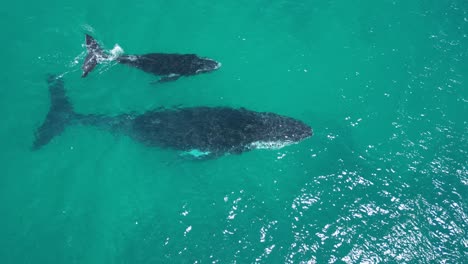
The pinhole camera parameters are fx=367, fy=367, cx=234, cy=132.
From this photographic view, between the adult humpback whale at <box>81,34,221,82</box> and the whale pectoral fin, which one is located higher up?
the adult humpback whale at <box>81,34,221,82</box>

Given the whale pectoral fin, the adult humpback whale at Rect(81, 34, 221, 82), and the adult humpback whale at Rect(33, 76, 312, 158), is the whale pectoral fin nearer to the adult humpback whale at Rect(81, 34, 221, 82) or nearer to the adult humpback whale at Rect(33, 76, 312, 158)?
the adult humpback whale at Rect(81, 34, 221, 82)

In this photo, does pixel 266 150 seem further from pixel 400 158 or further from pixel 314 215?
pixel 400 158

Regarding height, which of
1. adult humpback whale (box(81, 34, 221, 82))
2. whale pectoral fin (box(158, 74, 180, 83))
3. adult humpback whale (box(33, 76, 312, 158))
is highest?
adult humpback whale (box(81, 34, 221, 82))

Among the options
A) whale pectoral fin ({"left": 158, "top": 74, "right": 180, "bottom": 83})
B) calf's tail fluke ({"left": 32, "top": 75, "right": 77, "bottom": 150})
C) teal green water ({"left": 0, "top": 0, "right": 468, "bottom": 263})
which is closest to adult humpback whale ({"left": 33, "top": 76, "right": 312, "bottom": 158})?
calf's tail fluke ({"left": 32, "top": 75, "right": 77, "bottom": 150})

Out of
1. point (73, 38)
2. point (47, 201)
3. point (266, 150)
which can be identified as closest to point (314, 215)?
point (266, 150)

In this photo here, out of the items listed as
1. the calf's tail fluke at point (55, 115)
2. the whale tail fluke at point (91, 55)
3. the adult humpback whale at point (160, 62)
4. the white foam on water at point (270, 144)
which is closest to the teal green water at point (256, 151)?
the white foam on water at point (270, 144)

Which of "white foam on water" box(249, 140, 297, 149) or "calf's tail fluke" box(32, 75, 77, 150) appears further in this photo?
"white foam on water" box(249, 140, 297, 149)

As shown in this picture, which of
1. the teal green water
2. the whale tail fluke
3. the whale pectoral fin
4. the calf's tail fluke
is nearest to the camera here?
the teal green water

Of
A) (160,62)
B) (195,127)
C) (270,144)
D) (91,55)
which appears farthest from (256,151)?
(91,55)
